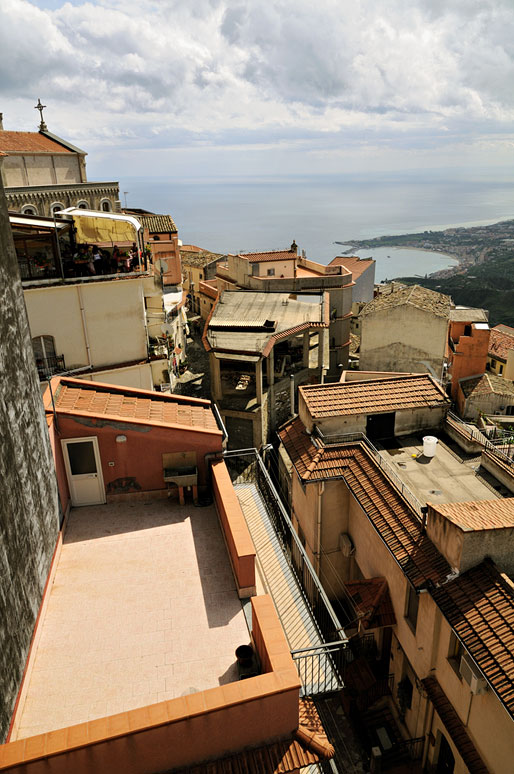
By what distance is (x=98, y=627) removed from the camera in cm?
834

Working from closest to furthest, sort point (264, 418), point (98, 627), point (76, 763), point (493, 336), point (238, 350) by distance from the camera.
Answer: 1. point (76, 763)
2. point (98, 627)
3. point (238, 350)
4. point (264, 418)
5. point (493, 336)

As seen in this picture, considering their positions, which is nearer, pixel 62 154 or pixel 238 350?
pixel 238 350

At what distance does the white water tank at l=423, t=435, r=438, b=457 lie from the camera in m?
17.0

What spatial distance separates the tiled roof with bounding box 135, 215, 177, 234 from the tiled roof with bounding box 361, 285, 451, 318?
1610cm

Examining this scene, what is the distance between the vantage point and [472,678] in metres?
10.4

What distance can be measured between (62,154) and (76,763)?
46707mm

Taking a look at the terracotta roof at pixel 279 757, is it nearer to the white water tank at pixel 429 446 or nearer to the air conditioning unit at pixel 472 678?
the air conditioning unit at pixel 472 678

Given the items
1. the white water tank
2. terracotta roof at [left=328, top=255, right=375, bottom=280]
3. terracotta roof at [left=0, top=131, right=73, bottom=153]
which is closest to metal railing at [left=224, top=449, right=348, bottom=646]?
the white water tank

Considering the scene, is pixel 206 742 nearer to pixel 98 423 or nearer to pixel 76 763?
pixel 76 763

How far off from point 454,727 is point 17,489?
35.9ft

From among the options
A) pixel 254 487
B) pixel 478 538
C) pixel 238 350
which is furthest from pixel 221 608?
pixel 238 350

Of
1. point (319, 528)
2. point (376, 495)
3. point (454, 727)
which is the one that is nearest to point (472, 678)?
point (454, 727)

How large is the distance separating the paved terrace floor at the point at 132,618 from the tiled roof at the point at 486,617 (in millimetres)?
5009

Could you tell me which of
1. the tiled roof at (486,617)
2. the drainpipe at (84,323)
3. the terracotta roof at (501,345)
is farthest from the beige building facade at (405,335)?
the tiled roof at (486,617)
